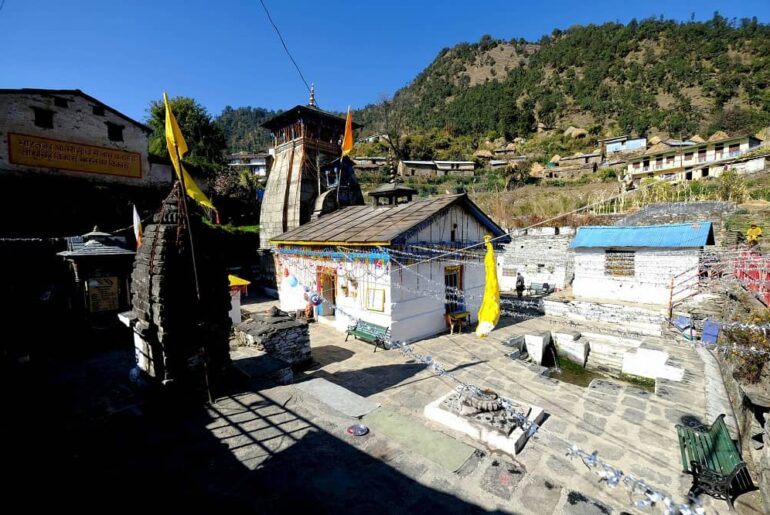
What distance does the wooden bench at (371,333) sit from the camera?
11.9 meters

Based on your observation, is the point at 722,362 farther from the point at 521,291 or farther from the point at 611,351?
the point at 521,291

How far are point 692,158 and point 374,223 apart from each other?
52.5 metres

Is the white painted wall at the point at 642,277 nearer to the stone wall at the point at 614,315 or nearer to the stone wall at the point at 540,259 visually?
the stone wall at the point at 614,315

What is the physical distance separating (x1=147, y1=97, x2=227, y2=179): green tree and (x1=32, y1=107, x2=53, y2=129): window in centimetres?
1410

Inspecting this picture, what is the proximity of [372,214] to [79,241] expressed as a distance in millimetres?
11248

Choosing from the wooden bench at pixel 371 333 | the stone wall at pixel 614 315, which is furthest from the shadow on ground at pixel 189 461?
the stone wall at pixel 614 315

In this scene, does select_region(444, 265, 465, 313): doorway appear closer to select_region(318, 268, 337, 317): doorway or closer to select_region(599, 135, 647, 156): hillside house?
select_region(318, 268, 337, 317): doorway

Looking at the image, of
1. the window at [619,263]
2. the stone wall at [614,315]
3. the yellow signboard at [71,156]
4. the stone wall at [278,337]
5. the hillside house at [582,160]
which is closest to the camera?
the stone wall at [278,337]

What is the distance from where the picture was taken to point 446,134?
9231cm

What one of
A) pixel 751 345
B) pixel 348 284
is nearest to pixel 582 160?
pixel 348 284

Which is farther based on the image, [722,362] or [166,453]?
[722,362]

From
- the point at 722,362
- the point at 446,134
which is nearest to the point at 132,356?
the point at 722,362

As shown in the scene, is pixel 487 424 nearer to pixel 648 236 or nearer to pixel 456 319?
pixel 456 319

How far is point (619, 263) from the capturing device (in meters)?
19.2
